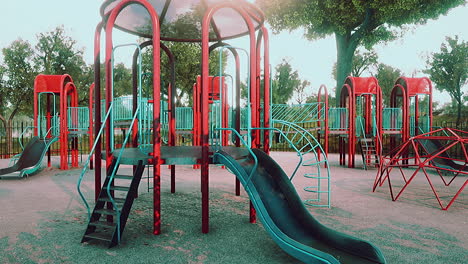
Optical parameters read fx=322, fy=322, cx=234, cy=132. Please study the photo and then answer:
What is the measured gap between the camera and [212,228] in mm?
5188

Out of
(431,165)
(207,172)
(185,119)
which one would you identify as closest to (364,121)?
(431,165)

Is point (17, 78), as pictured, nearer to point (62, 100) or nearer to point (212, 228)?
point (62, 100)

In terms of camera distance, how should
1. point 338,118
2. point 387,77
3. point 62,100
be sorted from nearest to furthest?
1. point 62,100
2. point 338,118
3. point 387,77

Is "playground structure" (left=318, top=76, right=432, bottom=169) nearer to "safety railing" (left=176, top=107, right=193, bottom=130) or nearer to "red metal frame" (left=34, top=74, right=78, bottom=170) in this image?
"safety railing" (left=176, top=107, right=193, bottom=130)

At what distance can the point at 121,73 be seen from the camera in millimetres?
35312

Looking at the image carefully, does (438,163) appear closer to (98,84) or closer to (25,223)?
(98,84)

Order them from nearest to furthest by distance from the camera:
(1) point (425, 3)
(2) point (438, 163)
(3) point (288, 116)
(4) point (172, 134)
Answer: (4) point (172, 134), (2) point (438, 163), (3) point (288, 116), (1) point (425, 3)

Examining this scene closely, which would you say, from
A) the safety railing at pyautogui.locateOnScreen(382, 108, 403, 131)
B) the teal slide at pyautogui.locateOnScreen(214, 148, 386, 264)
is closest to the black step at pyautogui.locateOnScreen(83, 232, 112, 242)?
the teal slide at pyautogui.locateOnScreen(214, 148, 386, 264)

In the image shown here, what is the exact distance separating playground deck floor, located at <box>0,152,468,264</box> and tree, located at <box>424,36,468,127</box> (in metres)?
30.7

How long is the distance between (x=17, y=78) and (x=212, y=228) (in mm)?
28193

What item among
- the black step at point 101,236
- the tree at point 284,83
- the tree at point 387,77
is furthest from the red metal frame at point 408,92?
the tree at point 284,83

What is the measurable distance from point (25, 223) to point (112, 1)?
4.01 meters

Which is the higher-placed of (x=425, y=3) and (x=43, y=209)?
(x=425, y=3)

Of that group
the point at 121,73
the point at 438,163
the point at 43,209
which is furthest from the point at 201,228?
the point at 121,73
